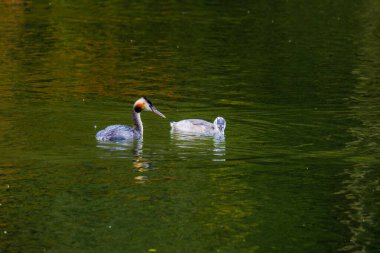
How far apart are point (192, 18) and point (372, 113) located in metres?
15.2

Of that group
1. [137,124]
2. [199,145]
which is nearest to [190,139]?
[199,145]

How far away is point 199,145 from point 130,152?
1293mm

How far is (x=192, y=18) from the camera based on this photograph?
114 ft

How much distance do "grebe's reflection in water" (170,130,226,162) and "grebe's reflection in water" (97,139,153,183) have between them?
0.61 m

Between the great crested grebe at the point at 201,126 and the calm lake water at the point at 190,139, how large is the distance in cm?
22

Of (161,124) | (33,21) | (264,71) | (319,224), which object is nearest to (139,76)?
(264,71)

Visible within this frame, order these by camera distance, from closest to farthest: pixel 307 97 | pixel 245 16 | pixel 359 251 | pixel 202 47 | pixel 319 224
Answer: pixel 359 251
pixel 319 224
pixel 307 97
pixel 202 47
pixel 245 16

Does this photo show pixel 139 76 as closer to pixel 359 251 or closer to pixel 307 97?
pixel 307 97

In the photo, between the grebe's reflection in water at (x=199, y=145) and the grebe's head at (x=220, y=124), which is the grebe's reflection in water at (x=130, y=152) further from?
the grebe's head at (x=220, y=124)

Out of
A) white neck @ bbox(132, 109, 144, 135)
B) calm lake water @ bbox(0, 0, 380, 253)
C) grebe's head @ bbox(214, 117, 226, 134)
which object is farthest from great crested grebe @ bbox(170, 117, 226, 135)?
white neck @ bbox(132, 109, 144, 135)

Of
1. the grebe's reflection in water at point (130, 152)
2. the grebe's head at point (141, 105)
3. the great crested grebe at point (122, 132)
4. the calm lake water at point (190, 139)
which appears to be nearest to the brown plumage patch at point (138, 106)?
the grebe's head at point (141, 105)

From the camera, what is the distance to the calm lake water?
12.9 metres

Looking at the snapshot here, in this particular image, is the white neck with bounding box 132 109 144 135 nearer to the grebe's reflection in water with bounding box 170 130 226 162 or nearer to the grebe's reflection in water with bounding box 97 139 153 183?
the grebe's reflection in water with bounding box 97 139 153 183

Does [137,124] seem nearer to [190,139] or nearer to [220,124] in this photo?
[190,139]
